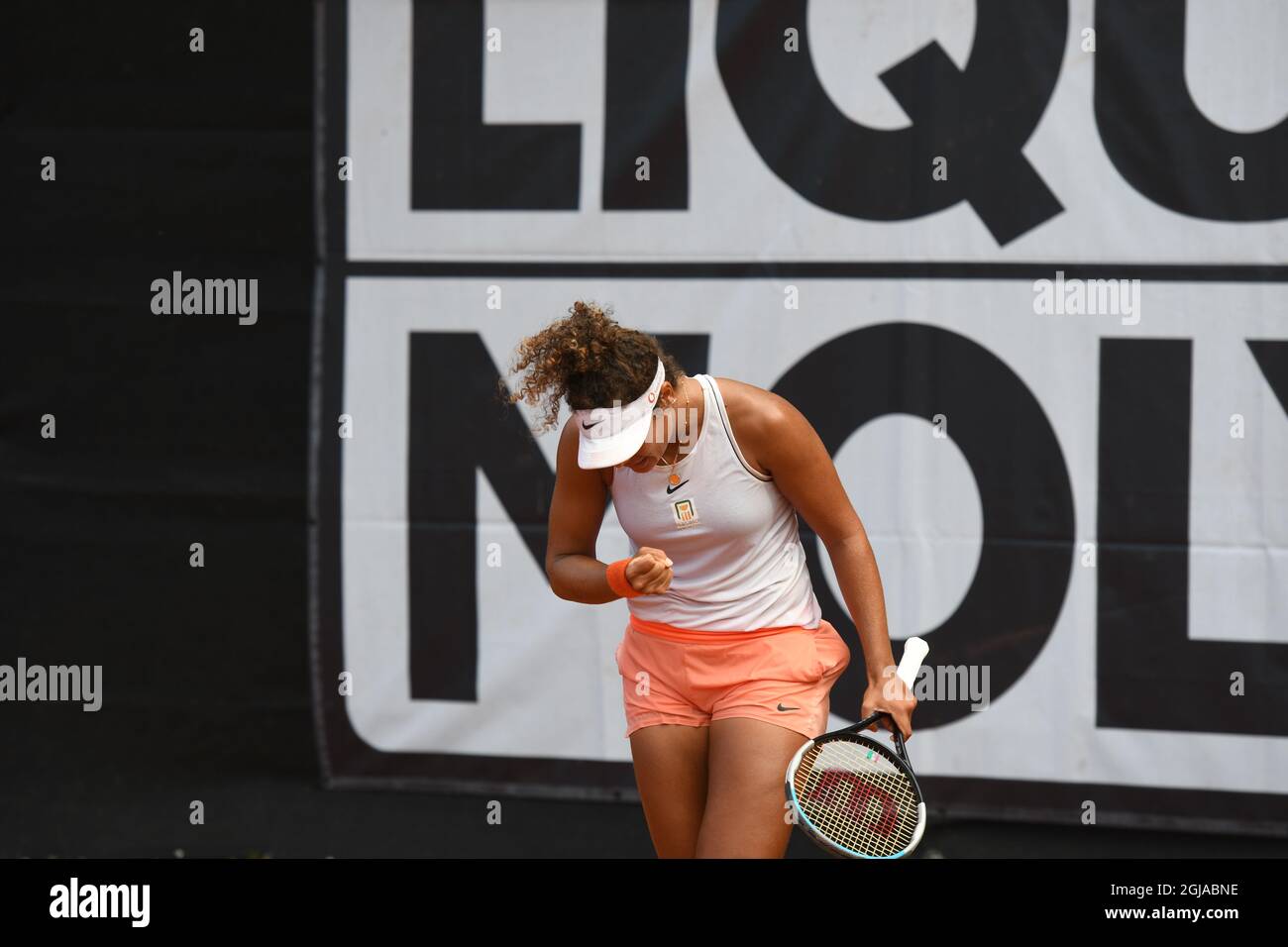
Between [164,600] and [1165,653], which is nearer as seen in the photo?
[1165,653]

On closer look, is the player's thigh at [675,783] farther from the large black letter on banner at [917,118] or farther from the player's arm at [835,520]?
the large black letter on banner at [917,118]

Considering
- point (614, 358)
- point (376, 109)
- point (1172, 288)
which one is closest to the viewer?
point (614, 358)

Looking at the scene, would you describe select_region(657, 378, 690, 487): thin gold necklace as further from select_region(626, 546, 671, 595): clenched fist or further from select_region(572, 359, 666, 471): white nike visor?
select_region(626, 546, 671, 595): clenched fist

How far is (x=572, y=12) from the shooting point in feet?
14.7

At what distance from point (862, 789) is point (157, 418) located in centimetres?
299

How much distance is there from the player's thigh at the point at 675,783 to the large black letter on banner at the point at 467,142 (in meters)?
2.17

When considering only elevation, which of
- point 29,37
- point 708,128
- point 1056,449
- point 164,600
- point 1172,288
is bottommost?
point 164,600

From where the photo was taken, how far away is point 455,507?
457cm

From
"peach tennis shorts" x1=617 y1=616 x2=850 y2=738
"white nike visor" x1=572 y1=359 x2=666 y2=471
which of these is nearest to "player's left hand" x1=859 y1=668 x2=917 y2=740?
"peach tennis shorts" x1=617 y1=616 x2=850 y2=738

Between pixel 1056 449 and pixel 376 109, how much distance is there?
2488 millimetres

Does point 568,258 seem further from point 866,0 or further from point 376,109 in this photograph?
point 866,0

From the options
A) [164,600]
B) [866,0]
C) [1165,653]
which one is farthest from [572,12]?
[1165,653]

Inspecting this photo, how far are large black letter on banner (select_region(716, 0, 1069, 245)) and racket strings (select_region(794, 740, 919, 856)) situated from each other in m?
2.12

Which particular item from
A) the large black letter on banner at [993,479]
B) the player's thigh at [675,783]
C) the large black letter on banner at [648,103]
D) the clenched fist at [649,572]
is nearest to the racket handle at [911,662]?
the player's thigh at [675,783]
